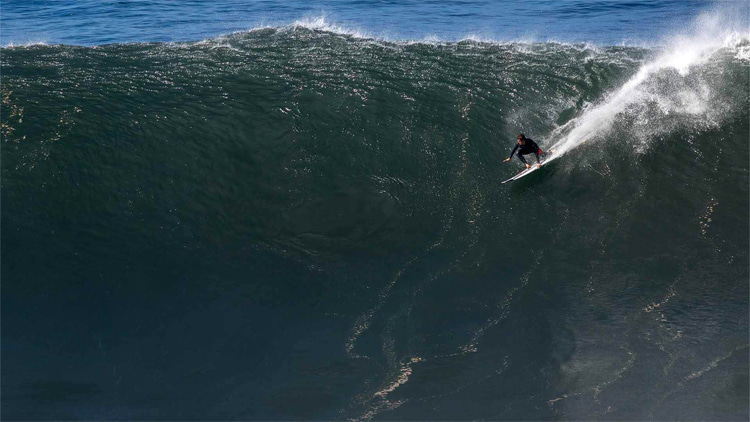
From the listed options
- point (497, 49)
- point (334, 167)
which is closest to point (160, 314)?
point (334, 167)

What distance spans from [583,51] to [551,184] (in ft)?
22.1

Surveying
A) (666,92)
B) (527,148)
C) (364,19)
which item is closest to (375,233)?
(527,148)

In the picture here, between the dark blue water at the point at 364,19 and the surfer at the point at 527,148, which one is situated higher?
the dark blue water at the point at 364,19

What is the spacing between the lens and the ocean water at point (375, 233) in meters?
11.2

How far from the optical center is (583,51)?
19219 millimetres

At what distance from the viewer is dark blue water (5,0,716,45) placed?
889 inches

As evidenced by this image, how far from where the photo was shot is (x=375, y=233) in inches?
528

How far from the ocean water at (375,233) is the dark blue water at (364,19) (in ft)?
11.4

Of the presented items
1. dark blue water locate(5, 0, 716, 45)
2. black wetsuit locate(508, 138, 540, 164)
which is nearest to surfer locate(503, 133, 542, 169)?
black wetsuit locate(508, 138, 540, 164)

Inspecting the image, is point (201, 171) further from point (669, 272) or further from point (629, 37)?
point (629, 37)

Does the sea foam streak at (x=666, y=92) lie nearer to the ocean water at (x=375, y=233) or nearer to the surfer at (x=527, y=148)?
the ocean water at (x=375, y=233)

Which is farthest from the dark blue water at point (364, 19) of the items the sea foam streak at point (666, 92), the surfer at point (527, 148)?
the surfer at point (527, 148)

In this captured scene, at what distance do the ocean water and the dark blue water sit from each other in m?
3.48

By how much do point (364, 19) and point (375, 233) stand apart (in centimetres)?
1467
